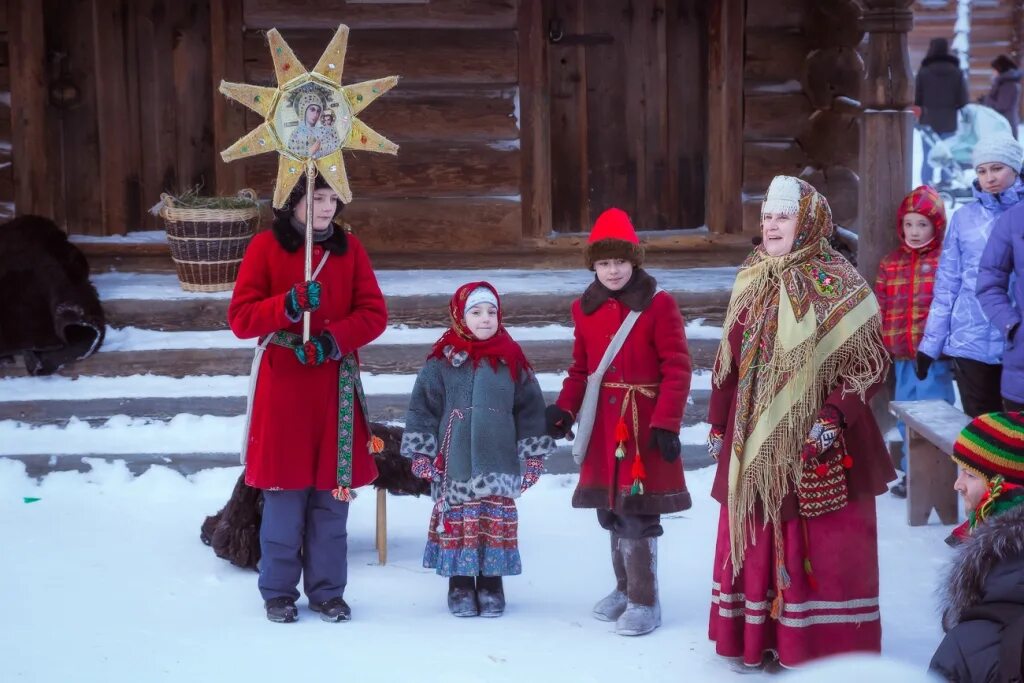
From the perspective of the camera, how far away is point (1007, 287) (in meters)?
5.88

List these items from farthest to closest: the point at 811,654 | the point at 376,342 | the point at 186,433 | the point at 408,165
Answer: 1. the point at 408,165
2. the point at 376,342
3. the point at 186,433
4. the point at 811,654

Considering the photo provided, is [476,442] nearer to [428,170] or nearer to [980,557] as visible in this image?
[980,557]

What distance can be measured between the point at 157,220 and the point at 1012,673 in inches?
285

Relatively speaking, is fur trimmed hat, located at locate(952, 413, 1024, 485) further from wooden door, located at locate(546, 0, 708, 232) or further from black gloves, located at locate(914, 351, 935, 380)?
wooden door, located at locate(546, 0, 708, 232)

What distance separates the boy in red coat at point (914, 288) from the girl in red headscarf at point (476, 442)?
2.18 m

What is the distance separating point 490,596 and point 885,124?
11.5 ft

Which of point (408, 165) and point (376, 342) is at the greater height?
point (408, 165)

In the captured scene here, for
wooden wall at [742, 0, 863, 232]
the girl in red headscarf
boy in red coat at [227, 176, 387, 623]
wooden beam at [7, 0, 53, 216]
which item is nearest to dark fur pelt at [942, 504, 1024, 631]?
the girl in red headscarf

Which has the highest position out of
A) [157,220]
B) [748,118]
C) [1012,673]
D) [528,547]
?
[748,118]

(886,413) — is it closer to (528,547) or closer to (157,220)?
(528,547)

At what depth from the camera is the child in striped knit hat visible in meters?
3.33

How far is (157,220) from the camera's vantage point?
9.44m

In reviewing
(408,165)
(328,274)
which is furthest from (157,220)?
Answer: (328,274)

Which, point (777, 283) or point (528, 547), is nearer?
point (777, 283)
